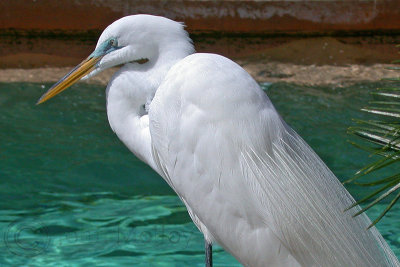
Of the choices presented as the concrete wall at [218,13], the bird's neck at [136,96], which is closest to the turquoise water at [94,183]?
the concrete wall at [218,13]

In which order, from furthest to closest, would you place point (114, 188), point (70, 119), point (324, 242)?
point (70, 119)
point (114, 188)
point (324, 242)

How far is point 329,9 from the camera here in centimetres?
586

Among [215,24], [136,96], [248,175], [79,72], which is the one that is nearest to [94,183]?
[79,72]

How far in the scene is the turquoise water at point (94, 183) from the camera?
12.0 ft

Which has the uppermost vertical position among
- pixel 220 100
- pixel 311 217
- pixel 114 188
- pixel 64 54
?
pixel 220 100

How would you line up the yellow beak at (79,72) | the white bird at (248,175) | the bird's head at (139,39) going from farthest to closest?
the yellow beak at (79,72) < the bird's head at (139,39) < the white bird at (248,175)

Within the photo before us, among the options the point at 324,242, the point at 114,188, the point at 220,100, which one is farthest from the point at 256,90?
the point at 114,188

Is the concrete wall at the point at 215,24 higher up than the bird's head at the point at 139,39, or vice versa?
the bird's head at the point at 139,39

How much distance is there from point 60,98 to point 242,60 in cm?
155

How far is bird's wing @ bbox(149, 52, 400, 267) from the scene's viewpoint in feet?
7.90

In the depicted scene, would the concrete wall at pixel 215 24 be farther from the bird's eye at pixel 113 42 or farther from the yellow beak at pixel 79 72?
the bird's eye at pixel 113 42

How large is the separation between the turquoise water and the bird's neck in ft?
3.05

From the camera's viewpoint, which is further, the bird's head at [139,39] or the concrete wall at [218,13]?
the concrete wall at [218,13]

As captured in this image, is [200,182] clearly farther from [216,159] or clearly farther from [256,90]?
[256,90]
